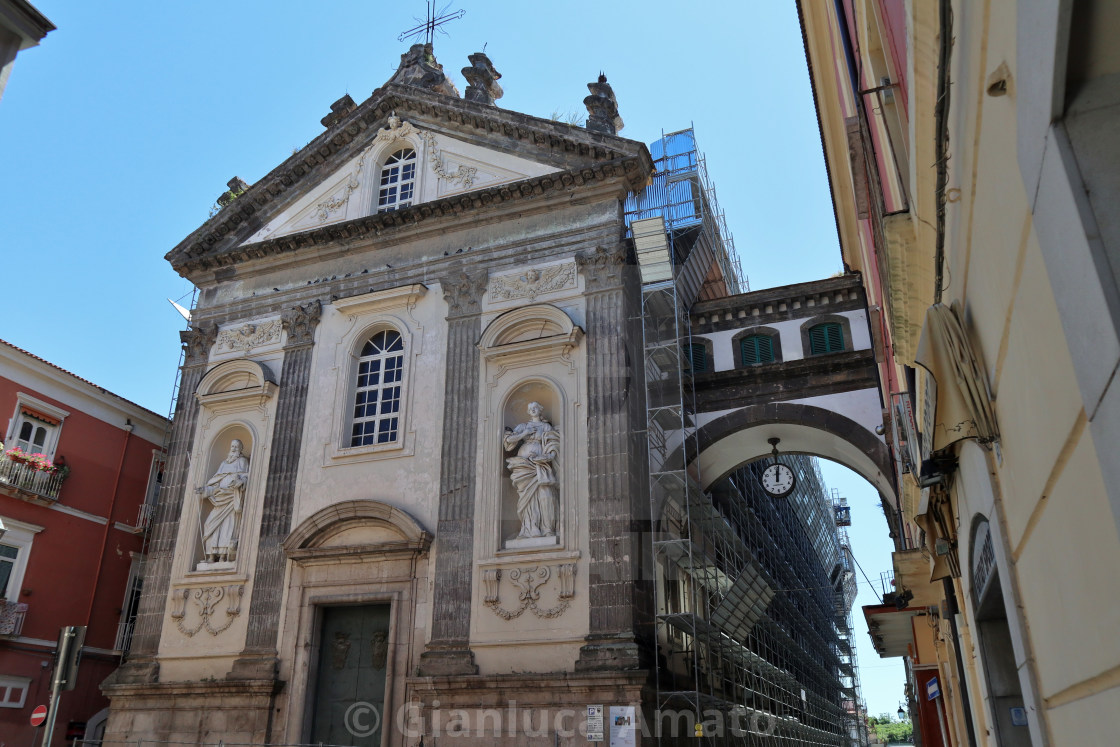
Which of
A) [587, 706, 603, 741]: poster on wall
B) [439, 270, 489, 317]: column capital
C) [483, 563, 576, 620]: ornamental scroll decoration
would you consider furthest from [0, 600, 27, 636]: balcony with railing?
[587, 706, 603, 741]: poster on wall

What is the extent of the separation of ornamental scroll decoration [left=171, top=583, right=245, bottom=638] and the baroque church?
0.18 ft

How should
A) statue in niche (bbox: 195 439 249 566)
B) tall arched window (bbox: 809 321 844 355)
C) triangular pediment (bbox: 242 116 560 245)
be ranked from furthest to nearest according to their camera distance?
1. triangular pediment (bbox: 242 116 560 245)
2. statue in niche (bbox: 195 439 249 566)
3. tall arched window (bbox: 809 321 844 355)

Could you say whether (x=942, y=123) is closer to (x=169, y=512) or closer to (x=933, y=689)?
(x=933, y=689)

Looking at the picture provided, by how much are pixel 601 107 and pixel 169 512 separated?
12.8 meters

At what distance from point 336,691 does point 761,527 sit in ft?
48.7

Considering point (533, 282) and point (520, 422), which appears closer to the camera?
point (520, 422)

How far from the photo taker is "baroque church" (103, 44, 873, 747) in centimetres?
1488

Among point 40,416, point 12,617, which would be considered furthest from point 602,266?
point 12,617

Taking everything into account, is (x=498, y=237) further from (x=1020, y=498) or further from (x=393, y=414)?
(x=1020, y=498)

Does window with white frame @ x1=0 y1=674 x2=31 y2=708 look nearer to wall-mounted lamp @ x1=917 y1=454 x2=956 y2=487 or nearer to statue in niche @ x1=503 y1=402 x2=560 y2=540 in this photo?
statue in niche @ x1=503 y1=402 x2=560 y2=540

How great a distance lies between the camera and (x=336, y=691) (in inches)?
628

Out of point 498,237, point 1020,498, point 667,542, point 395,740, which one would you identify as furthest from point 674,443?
point 1020,498

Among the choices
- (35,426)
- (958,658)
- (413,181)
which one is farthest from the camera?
(413,181)

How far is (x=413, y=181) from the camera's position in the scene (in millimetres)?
20156
